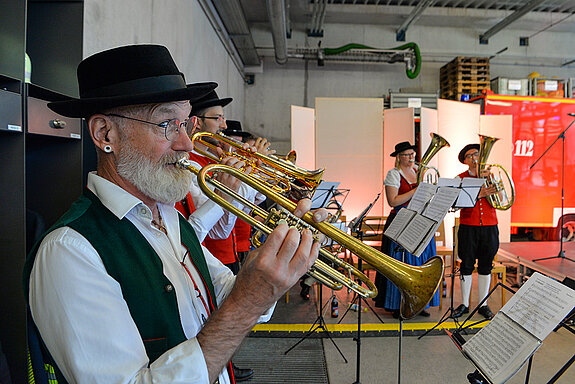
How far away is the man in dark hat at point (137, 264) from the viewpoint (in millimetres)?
858

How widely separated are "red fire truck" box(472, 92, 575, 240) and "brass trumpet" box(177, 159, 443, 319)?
8.16 m

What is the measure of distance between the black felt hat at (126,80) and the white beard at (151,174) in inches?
6.8

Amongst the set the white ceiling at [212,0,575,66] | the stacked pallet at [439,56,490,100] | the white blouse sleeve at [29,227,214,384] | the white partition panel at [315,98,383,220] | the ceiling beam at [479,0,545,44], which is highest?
the white ceiling at [212,0,575,66]

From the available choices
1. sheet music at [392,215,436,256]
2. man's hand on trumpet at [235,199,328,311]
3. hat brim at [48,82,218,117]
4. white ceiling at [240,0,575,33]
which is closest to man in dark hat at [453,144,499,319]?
sheet music at [392,215,436,256]

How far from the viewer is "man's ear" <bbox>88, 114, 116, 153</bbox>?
1.18 metres

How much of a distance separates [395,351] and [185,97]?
342 cm

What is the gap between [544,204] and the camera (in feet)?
27.8

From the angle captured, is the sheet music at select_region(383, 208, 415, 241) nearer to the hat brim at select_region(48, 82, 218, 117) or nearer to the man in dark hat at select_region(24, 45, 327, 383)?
the man in dark hat at select_region(24, 45, 327, 383)

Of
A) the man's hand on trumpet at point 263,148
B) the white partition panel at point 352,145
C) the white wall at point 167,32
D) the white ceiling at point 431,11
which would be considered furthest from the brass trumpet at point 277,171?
the white ceiling at point 431,11

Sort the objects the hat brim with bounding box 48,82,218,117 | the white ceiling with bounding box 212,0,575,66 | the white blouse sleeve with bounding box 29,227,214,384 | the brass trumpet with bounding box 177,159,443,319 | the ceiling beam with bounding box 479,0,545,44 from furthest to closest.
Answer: the white ceiling with bounding box 212,0,575,66
the ceiling beam with bounding box 479,0,545,44
the brass trumpet with bounding box 177,159,443,319
the hat brim with bounding box 48,82,218,117
the white blouse sleeve with bounding box 29,227,214,384

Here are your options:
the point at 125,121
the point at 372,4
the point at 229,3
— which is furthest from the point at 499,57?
the point at 125,121

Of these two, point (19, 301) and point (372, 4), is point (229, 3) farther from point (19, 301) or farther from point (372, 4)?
point (19, 301)

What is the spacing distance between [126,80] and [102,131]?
0.19 meters

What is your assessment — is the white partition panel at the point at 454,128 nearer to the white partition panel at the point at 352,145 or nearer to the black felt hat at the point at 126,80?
the white partition panel at the point at 352,145
